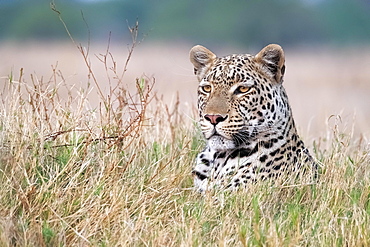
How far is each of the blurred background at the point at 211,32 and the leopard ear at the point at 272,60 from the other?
19906 millimetres

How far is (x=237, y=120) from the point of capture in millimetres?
6578

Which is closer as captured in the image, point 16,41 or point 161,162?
point 161,162

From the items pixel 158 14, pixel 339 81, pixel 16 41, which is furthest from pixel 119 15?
pixel 339 81

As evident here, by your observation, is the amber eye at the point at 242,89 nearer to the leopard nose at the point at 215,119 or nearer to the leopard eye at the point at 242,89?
the leopard eye at the point at 242,89

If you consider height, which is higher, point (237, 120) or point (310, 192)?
point (237, 120)

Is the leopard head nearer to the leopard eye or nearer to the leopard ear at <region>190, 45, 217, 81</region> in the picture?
the leopard eye

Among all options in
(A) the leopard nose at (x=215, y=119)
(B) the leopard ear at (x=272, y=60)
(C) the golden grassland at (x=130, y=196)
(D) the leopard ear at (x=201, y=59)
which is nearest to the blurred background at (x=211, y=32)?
(D) the leopard ear at (x=201, y=59)

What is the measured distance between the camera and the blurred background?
107ft

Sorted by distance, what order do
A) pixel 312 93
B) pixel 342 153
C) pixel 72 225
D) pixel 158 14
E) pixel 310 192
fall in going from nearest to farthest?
1. pixel 72 225
2. pixel 310 192
3. pixel 342 153
4. pixel 312 93
5. pixel 158 14

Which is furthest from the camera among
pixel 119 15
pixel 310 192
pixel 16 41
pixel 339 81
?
pixel 119 15

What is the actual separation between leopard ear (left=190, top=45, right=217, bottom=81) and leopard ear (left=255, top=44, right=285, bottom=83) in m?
0.43

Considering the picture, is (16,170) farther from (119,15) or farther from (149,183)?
(119,15)

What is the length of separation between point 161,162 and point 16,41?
3067 centimetres

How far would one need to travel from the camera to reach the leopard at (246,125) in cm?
660
